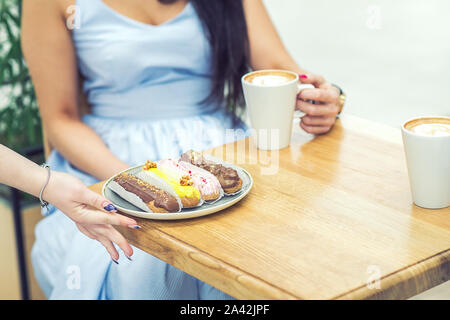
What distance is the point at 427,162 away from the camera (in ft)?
2.90

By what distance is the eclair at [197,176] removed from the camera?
2.97ft

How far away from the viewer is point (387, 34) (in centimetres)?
351

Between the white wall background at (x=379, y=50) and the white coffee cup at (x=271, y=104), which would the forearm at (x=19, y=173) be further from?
the white wall background at (x=379, y=50)

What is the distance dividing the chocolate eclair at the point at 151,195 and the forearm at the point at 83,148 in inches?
16.0

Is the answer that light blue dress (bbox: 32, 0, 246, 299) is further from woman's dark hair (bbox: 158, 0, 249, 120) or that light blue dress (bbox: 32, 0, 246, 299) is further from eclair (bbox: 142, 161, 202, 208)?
eclair (bbox: 142, 161, 202, 208)

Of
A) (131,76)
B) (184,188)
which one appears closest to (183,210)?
(184,188)

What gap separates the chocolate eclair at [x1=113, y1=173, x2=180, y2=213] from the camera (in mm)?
871

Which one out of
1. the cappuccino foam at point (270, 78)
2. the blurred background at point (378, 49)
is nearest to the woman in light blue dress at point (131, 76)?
the cappuccino foam at point (270, 78)

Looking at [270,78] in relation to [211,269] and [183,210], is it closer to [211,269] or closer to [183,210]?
[183,210]

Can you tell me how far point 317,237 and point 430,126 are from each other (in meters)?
0.26

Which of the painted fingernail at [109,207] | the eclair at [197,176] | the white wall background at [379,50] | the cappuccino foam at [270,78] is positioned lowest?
the white wall background at [379,50]

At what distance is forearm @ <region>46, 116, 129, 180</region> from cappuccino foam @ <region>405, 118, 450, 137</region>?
26.4 inches

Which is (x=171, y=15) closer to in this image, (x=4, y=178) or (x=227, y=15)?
(x=227, y=15)

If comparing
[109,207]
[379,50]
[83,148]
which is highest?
[109,207]
